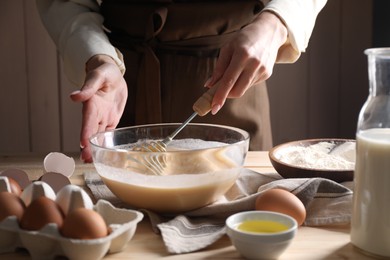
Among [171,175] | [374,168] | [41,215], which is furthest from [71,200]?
[374,168]

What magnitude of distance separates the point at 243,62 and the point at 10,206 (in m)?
0.52

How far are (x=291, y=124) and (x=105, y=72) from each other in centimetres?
Answer: 117

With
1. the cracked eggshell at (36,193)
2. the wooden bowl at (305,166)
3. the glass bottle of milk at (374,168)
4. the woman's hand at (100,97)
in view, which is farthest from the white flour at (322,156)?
the cracked eggshell at (36,193)

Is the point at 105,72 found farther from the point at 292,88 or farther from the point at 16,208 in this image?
the point at 292,88

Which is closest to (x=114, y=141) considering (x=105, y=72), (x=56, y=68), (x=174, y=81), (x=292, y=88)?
(x=105, y=72)

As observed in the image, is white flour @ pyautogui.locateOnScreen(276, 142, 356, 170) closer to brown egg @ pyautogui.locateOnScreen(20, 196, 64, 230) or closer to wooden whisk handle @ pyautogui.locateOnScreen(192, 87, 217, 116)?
wooden whisk handle @ pyautogui.locateOnScreen(192, 87, 217, 116)

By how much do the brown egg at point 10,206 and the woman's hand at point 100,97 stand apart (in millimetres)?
277

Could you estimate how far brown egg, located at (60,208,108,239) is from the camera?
2.70 ft

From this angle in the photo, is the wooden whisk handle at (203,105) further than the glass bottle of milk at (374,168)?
Yes

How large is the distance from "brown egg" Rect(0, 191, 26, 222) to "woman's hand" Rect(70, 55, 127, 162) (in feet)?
0.91

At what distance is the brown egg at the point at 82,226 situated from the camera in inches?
32.4

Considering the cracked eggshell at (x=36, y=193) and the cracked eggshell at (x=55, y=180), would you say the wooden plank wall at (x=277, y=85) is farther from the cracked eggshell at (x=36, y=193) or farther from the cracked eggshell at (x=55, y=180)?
the cracked eggshell at (x=36, y=193)

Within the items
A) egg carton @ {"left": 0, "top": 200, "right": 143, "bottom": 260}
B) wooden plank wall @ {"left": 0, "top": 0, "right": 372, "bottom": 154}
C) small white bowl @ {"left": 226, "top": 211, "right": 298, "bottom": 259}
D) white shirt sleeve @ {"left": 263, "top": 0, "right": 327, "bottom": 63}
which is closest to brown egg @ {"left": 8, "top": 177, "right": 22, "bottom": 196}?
egg carton @ {"left": 0, "top": 200, "right": 143, "bottom": 260}

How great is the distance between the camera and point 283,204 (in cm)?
97
